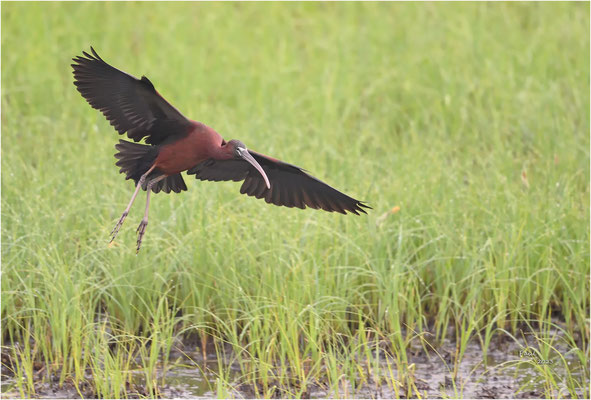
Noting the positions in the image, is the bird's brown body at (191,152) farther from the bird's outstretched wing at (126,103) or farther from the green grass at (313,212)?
the green grass at (313,212)

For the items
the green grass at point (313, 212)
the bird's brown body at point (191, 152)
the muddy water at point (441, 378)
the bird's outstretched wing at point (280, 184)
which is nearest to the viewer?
the bird's brown body at point (191, 152)

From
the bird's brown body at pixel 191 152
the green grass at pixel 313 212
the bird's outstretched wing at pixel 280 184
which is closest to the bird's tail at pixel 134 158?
the bird's brown body at pixel 191 152

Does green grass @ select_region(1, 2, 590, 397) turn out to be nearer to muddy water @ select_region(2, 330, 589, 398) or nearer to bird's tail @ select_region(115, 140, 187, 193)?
muddy water @ select_region(2, 330, 589, 398)

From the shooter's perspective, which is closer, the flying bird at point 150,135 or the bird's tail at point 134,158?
the flying bird at point 150,135

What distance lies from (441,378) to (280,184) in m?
Result: 1.30

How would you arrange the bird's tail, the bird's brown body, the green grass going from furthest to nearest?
the green grass, the bird's tail, the bird's brown body

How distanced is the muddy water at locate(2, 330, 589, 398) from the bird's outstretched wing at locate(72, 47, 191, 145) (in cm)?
124

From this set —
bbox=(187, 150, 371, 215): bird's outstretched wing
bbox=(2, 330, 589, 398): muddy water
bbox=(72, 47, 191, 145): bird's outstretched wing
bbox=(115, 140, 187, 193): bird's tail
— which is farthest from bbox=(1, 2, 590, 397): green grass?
bbox=(72, 47, 191, 145): bird's outstretched wing

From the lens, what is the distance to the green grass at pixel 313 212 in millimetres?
4973

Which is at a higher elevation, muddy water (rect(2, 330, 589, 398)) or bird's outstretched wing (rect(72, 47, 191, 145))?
bird's outstretched wing (rect(72, 47, 191, 145))

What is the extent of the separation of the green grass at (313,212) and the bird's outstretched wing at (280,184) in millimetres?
513

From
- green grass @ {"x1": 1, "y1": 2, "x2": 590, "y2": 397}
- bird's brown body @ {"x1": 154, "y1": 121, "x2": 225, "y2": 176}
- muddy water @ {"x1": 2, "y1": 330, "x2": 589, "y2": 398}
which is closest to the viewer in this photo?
bird's brown body @ {"x1": 154, "y1": 121, "x2": 225, "y2": 176}

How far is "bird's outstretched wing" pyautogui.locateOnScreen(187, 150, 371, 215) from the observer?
15.0 ft

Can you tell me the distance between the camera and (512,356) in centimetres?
535
